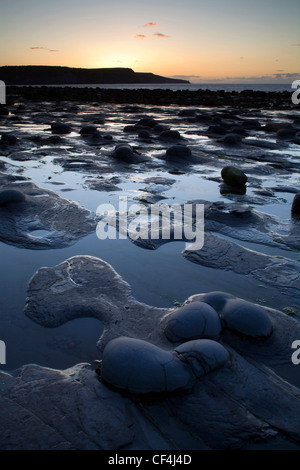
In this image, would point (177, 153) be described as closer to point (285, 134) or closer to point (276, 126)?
point (285, 134)

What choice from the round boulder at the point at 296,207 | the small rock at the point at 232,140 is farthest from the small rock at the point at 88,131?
the round boulder at the point at 296,207

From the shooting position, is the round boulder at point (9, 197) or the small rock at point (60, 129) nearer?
the round boulder at point (9, 197)

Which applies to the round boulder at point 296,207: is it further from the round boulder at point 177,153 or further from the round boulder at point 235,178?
the round boulder at point 177,153

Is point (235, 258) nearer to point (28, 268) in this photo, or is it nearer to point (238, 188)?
point (28, 268)

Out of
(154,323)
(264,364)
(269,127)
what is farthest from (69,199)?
(269,127)

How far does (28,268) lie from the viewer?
3010 mm

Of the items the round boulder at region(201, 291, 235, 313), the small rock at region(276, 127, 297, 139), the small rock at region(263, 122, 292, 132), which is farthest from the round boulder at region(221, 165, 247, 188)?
the small rock at region(263, 122, 292, 132)

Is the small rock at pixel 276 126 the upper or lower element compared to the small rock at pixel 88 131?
upper

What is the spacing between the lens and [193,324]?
2.12 m

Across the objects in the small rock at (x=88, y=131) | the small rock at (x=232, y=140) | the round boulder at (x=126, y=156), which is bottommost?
the round boulder at (x=126, y=156)

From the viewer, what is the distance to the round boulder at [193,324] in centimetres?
211

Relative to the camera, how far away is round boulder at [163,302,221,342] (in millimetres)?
2107

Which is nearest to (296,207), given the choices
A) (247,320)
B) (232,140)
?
(247,320)

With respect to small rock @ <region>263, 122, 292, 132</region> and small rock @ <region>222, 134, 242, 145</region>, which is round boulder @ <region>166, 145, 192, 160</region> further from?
small rock @ <region>263, 122, 292, 132</region>
